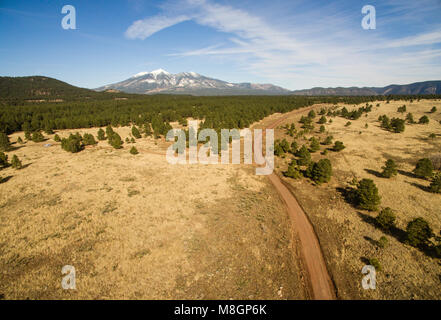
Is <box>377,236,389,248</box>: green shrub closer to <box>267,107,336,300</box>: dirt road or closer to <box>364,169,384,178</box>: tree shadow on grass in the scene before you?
<box>267,107,336,300</box>: dirt road

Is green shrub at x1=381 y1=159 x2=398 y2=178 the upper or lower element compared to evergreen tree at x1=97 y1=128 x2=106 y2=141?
lower

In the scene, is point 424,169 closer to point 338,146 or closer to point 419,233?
point 338,146

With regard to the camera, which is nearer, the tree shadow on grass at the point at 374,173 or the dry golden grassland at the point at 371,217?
the dry golden grassland at the point at 371,217

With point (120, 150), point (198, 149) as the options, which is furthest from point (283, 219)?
point (120, 150)

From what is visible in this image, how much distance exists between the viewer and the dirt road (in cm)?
1906

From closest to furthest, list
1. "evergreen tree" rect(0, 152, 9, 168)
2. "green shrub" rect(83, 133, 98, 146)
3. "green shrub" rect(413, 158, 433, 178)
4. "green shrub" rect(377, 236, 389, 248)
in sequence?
"green shrub" rect(377, 236, 389, 248) < "green shrub" rect(413, 158, 433, 178) < "evergreen tree" rect(0, 152, 9, 168) < "green shrub" rect(83, 133, 98, 146)

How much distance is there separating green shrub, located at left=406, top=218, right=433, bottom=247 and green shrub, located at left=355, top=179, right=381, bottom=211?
21.4ft

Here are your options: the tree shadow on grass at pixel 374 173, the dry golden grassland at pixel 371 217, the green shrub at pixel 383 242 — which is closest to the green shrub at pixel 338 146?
the dry golden grassland at pixel 371 217

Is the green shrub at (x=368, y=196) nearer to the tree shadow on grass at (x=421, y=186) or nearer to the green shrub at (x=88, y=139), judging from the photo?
the tree shadow on grass at (x=421, y=186)

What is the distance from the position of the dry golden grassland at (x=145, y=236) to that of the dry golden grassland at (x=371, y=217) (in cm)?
558

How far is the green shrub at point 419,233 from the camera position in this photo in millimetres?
21859

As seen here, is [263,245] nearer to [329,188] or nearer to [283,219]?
[283,219]

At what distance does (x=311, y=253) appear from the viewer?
23250 millimetres

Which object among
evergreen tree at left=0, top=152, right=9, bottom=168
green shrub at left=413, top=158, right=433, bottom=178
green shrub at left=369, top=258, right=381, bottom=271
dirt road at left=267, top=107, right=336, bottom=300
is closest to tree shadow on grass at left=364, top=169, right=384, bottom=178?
green shrub at left=413, top=158, right=433, bottom=178
